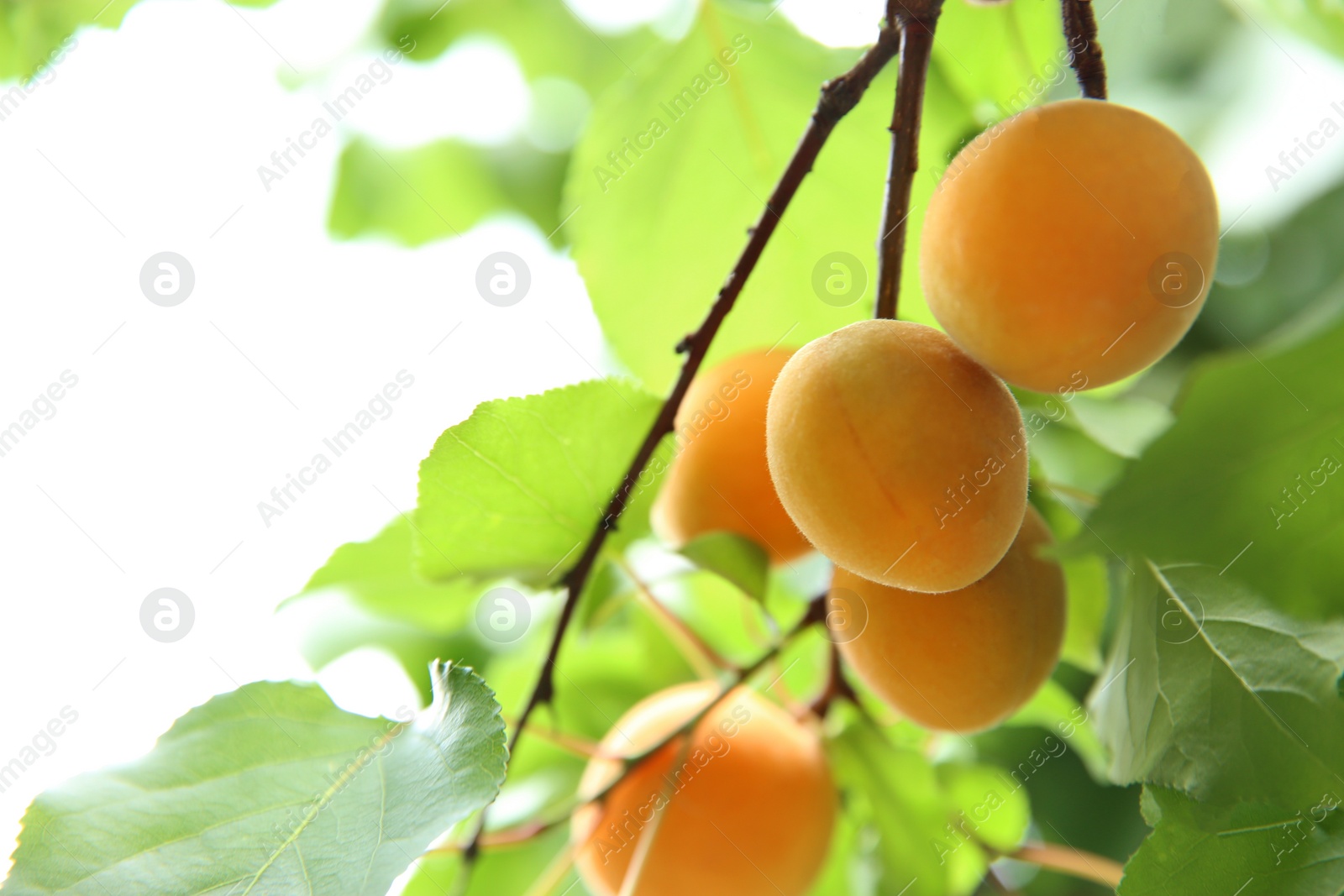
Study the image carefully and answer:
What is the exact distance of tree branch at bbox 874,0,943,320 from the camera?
0.39m

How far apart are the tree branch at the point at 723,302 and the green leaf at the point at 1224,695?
0.22 meters

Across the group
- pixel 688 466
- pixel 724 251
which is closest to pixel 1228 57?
pixel 724 251

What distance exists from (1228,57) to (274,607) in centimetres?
110

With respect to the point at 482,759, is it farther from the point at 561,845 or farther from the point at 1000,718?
the point at 561,845

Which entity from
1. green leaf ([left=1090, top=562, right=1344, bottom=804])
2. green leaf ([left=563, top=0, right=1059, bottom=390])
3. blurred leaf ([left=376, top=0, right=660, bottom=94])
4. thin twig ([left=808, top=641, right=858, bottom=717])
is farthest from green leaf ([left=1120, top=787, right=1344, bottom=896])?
blurred leaf ([left=376, top=0, right=660, bottom=94])

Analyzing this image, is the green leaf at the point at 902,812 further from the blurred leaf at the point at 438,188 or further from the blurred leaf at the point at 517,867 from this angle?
the blurred leaf at the point at 438,188

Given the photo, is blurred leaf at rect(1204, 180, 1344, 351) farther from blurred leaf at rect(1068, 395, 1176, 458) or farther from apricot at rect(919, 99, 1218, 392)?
apricot at rect(919, 99, 1218, 392)

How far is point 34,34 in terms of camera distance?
0.77 meters

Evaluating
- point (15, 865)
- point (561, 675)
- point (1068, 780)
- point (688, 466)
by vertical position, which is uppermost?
point (15, 865)

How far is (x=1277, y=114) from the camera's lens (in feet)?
2.98

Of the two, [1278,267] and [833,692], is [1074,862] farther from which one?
[1278,267]

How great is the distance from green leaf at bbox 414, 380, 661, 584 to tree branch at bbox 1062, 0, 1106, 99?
0.25m

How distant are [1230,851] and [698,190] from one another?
18.8 inches

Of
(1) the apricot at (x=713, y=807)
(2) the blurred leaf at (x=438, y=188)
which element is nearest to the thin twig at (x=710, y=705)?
(1) the apricot at (x=713, y=807)
